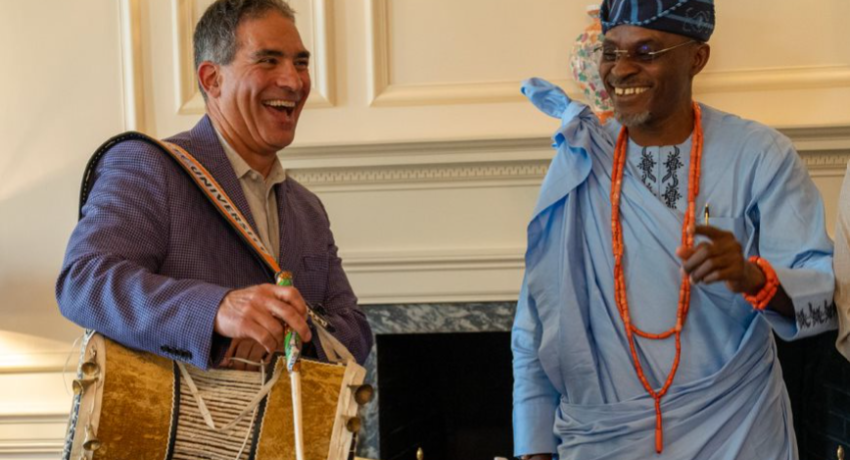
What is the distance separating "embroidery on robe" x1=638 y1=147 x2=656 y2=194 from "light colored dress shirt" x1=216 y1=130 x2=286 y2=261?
0.66m

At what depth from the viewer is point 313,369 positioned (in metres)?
1.54

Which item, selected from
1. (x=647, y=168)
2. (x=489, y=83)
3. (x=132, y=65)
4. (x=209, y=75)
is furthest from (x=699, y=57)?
(x=132, y=65)

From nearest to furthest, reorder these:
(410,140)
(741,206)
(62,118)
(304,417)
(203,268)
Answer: (304,417) < (203,268) < (741,206) < (410,140) < (62,118)

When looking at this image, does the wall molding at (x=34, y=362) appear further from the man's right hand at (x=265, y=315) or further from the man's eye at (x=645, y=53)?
the man's eye at (x=645, y=53)

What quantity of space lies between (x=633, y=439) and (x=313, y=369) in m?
0.62

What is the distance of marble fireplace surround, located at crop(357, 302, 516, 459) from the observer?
339 cm

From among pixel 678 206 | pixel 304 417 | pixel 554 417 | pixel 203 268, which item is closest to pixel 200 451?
pixel 304 417

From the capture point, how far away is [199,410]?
1.54 m

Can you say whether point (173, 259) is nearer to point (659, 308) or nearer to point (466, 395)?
point (659, 308)

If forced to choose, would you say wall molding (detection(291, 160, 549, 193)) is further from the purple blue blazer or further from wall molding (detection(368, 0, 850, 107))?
the purple blue blazer

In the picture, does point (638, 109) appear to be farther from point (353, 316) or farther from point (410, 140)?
point (410, 140)

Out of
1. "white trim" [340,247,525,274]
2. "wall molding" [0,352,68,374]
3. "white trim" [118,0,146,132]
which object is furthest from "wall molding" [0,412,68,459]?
"white trim" [340,247,525,274]

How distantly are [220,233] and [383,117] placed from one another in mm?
1675

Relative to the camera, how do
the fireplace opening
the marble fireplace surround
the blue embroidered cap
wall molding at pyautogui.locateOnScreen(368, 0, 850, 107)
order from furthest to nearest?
the fireplace opening, the marble fireplace surround, wall molding at pyautogui.locateOnScreen(368, 0, 850, 107), the blue embroidered cap
